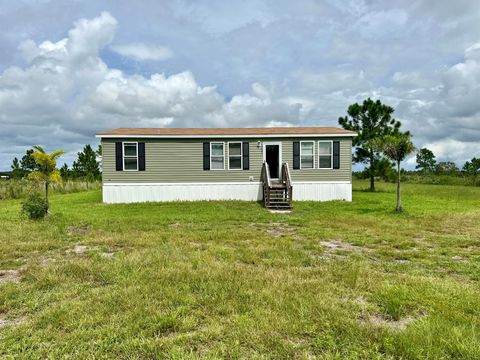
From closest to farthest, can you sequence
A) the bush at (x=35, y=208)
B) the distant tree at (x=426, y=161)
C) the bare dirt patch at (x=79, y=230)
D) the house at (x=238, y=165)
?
the bare dirt patch at (x=79, y=230)
the bush at (x=35, y=208)
the house at (x=238, y=165)
the distant tree at (x=426, y=161)

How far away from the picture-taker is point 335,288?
3467 millimetres

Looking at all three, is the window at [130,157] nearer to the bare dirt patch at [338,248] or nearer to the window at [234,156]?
the window at [234,156]

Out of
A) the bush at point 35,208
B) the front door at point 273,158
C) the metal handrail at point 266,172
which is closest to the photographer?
the bush at point 35,208

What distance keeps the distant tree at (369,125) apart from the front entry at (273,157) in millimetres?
6768

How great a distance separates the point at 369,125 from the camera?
1877cm

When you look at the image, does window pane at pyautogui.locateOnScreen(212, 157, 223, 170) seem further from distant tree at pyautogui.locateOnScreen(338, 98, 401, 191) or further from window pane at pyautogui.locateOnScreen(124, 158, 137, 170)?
distant tree at pyautogui.locateOnScreen(338, 98, 401, 191)

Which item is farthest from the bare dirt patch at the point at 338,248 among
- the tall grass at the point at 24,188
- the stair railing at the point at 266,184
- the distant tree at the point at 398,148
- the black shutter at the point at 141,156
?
the tall grass at the point at 24,188

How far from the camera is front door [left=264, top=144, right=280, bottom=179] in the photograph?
14.2 m

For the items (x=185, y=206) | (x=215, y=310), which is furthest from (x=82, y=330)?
(x=185, y=206)

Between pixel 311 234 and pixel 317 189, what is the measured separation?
745cm

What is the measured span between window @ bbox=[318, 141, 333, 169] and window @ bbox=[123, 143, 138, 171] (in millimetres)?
8256

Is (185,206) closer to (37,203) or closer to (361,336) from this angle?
(37,203)

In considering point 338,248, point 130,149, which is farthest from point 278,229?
point 130,149

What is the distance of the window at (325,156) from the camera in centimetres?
1396
